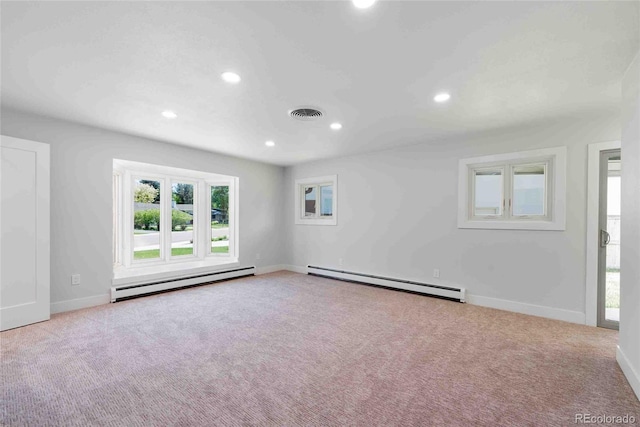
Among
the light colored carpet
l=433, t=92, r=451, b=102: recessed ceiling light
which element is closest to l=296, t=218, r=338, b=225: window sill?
the light colored carpet

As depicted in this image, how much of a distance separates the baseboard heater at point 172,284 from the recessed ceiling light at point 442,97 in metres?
Result: 4.56

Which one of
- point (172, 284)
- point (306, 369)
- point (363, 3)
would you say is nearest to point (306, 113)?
point (363, 3)

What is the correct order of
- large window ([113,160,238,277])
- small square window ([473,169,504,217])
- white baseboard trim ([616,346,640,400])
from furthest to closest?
large window ([113,160,238,277]), small square window ([473,169,504,217]), white baseboard trim ([616,346,640,400])

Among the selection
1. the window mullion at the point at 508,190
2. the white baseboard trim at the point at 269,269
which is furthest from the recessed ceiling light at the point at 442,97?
the white baseboard trim at the point at 269,269

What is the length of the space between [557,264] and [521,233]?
1.70ft

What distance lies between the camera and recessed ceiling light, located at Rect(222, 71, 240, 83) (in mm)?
2379

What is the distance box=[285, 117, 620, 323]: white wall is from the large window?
1722 millimetres

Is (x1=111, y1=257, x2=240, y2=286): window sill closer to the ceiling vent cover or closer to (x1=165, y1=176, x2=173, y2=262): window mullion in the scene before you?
(x1=165, y1=176, x2=173, y2=262): window mullion

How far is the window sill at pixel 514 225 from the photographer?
3.54m

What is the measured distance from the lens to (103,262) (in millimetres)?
3982

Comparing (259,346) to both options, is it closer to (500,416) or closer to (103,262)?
(500,416)

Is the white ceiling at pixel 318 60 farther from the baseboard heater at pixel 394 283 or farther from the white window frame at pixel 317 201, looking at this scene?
the baseboard heater at pixel 394 283

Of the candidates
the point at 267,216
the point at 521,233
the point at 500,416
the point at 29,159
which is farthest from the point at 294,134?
the point at 500,416

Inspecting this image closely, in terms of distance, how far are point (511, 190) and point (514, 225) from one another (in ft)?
1.68
